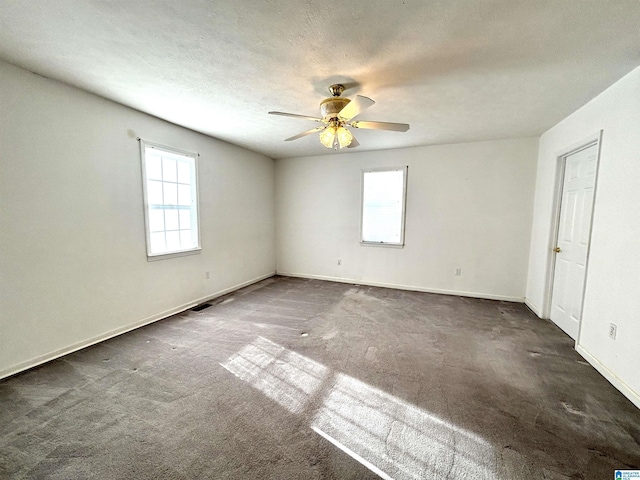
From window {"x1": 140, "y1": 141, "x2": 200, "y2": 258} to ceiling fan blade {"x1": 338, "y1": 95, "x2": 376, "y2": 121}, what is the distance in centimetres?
239

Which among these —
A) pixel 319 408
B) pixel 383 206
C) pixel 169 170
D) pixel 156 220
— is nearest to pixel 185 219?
pixel 156 220

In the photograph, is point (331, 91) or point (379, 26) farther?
point (331, 91)

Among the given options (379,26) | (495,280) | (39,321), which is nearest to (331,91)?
(379,26)

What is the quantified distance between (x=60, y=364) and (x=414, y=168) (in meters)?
4.99

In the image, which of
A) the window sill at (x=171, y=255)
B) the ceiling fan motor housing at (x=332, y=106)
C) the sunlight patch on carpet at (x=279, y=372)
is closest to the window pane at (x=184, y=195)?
the window sill at (x=171, y=255)

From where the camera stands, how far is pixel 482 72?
207 cm

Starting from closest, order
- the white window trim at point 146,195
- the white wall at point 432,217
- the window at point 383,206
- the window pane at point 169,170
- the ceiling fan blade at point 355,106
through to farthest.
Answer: the ceiling fan blade at point 355,106, the white window trim at point 146,195, the window pane at point 169,170, the white wall at point 432,217, the window at point 383,206

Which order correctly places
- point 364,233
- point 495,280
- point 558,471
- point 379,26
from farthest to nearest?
point 364,233
point 495,280
point 379,26
point 558,471

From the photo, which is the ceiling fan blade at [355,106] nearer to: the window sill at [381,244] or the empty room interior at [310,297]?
the empty room interior at [310,297]

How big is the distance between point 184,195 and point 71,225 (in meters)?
1.38

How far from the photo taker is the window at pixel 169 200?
10.4 ft

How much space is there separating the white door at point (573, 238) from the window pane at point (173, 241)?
470 centimetres

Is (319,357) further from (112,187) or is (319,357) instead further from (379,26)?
(112,187)

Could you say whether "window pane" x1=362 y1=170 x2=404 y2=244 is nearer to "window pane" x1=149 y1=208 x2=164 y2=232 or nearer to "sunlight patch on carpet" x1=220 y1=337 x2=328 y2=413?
"sunlight patch on carpet" x1=220 y1=337 x2=328 y2=413
